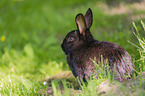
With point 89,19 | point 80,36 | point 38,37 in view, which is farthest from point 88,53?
point 38,37

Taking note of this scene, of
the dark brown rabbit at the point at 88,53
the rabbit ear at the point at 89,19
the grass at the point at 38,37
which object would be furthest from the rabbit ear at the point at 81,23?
the grass at the point at 38,37

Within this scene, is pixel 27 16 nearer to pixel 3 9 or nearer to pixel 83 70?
pixel 3 9

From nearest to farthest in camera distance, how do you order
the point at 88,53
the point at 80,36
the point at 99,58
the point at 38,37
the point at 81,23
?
the point at 99,58 → the point at 88,53 → the point at 81,23 → the point at 80,36 → the point at 38,37

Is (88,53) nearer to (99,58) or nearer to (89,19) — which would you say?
(99,58)

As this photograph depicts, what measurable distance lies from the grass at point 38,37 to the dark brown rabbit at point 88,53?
11.9 inches

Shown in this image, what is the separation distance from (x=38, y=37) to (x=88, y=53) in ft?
12.4

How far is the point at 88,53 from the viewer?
3322 mm

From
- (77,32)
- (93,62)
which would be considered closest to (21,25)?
(77,32)

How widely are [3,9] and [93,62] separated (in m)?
5.08

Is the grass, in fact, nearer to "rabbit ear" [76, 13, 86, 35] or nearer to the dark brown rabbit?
the dark brown rabbit

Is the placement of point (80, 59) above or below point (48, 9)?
below

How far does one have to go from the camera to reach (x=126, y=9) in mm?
7762

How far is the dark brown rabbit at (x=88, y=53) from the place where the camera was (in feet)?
10.0

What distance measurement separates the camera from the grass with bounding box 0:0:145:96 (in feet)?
11.4
